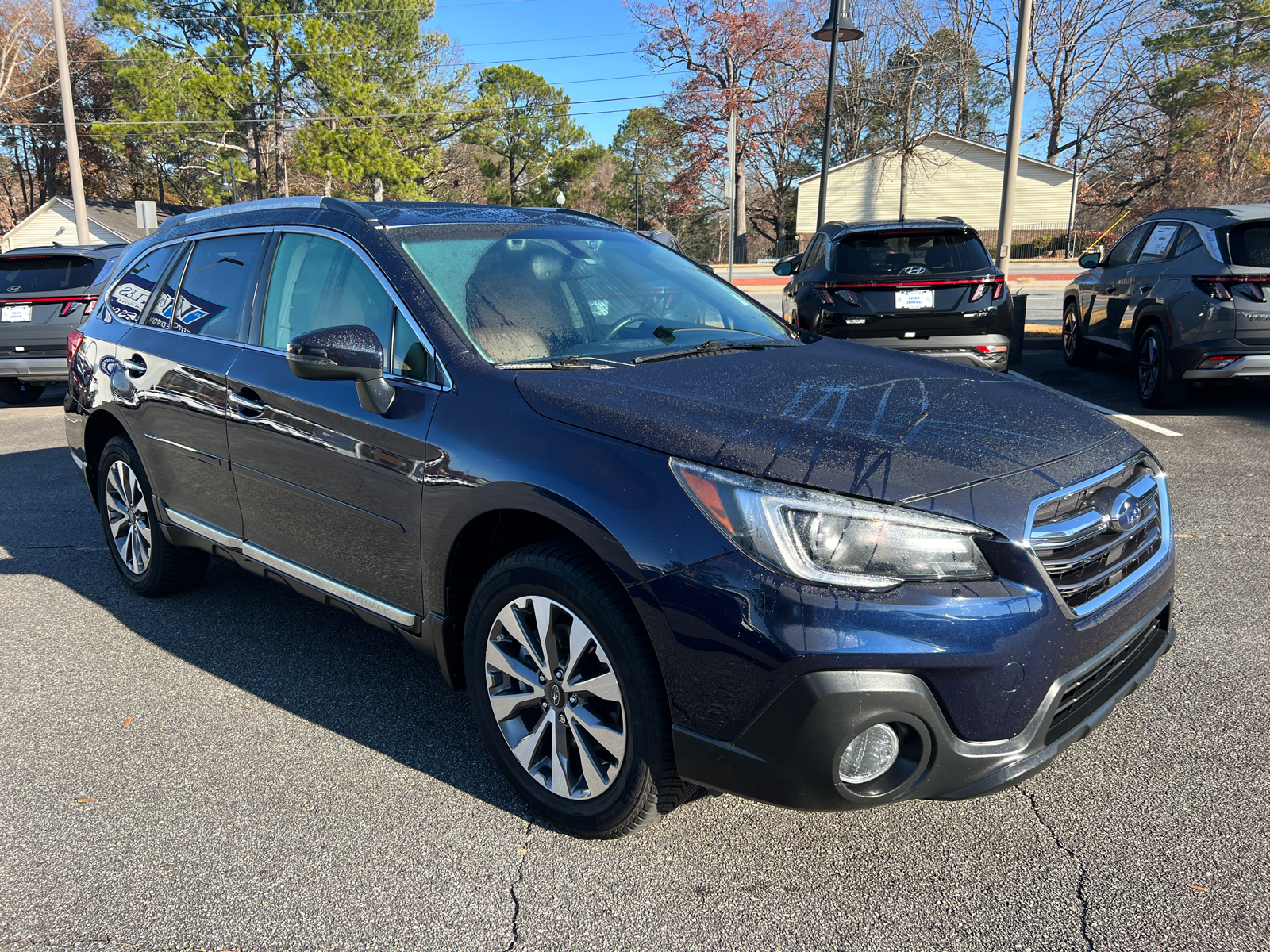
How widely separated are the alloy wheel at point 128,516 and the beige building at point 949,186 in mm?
48262

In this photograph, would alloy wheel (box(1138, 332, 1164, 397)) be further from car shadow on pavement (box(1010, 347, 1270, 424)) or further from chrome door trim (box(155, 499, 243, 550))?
chrome door trim (box(155, 499, 243, 550))

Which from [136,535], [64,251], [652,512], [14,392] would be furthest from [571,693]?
[14,392]

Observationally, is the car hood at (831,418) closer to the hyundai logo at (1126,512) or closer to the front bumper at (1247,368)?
the hyundai logo at (1126,512)

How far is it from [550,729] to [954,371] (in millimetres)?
1815

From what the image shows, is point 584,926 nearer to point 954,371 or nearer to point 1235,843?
point 1235,843

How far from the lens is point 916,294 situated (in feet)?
26.2

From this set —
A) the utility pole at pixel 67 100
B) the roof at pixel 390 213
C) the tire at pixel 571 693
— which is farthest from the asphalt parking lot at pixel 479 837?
the utility pole at pixel 67 100

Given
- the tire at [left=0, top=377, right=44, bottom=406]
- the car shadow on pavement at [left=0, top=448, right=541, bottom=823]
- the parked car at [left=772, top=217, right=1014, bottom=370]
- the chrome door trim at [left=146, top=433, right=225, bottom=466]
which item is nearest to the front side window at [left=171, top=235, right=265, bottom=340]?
the chrome door trim at [left=146, top=433, right=225, bottom=466]

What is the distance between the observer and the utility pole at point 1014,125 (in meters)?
12.9

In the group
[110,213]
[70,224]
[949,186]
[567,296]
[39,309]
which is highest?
[949,186]

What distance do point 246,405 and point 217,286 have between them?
72cm

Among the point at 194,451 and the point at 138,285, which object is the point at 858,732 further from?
the point at 138,285

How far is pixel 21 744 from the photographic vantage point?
3.24 metres

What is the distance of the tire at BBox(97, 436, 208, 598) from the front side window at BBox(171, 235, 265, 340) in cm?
79
